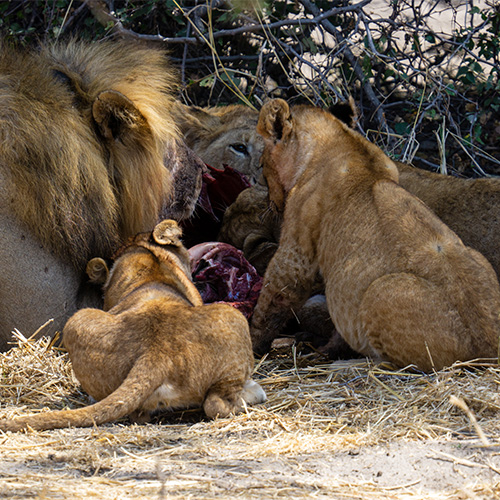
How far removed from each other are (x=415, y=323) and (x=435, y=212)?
154 cm

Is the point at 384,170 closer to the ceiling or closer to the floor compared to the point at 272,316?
closer to the ceiling

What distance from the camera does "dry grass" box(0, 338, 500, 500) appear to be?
233 cm

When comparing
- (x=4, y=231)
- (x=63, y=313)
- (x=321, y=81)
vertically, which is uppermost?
(x=321, y=81)

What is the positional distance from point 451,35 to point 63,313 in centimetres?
439

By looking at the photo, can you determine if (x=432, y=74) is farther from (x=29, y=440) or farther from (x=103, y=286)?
(x=29, y=440)

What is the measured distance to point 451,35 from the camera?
6672 mm

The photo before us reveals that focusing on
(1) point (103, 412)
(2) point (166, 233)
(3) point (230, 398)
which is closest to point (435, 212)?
(2) point (166, 233)

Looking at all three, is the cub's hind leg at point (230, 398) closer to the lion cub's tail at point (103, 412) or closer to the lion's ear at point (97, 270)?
the lion cub's tail at point (103, 412)

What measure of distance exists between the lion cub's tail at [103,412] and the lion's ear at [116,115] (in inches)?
65.6

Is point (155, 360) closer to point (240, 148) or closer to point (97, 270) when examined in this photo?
point (97, 270)

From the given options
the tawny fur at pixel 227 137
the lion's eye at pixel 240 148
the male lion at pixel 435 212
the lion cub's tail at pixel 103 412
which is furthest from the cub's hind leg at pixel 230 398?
the lion's eye at pixel 240 148

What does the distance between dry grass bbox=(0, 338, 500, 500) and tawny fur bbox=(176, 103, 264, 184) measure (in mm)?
3084

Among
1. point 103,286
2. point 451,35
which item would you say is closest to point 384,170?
point 103,286

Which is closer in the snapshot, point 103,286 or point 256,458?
point 256,458
